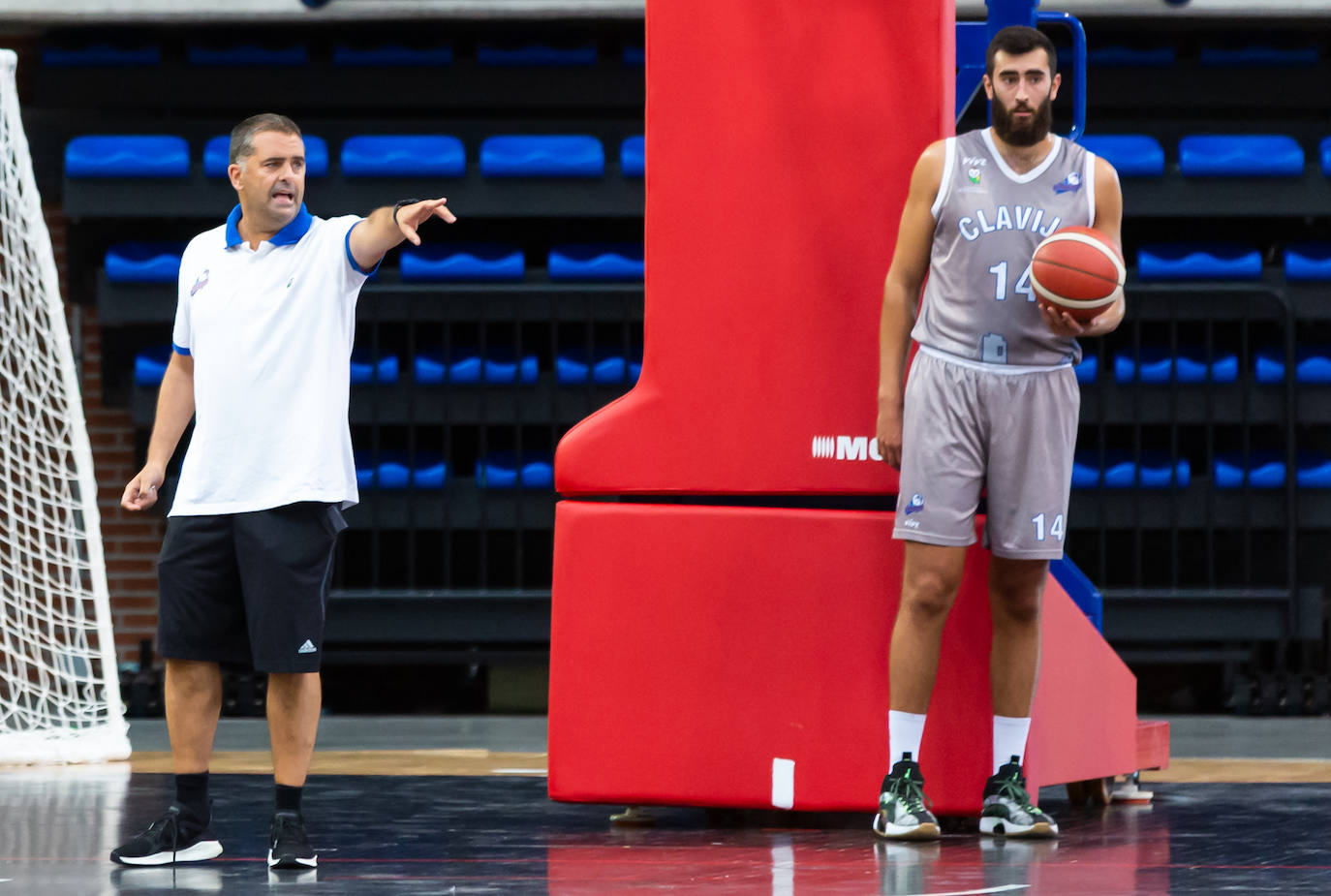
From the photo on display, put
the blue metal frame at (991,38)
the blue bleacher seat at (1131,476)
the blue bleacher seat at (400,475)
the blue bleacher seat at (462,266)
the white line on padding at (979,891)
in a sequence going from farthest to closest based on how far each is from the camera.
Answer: the blue bleacher seat at (462,266) < the blue bleacher seat at (400,475) < the blue bleacher seat at (1131,476) < the blue metal frame at (991,38) < the white line on padding at (979,891)

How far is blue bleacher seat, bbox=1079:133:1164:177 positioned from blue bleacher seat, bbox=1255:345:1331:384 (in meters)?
0.83

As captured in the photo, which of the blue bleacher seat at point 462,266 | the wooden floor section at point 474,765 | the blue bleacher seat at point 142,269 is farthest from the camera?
the blue bleacher seat at point 462,266

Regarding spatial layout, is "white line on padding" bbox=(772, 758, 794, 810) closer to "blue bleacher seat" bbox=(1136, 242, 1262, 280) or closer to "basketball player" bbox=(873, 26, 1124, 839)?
"basketball player" bbox=(873, 26, 1124, 839)

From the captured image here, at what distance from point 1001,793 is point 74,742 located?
279 centimetres

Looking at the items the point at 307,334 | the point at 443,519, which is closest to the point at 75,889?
the point at 307,334

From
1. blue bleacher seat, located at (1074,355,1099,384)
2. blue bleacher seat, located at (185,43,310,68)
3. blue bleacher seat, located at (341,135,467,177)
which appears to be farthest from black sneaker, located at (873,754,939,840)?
blue bleacher seat, located at (185,43,310,68)

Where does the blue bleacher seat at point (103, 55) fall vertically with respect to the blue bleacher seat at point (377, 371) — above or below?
above

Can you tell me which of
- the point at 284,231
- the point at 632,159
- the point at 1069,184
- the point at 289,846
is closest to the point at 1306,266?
the point at 632,159

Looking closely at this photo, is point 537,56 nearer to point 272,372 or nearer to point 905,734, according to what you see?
point 272,372

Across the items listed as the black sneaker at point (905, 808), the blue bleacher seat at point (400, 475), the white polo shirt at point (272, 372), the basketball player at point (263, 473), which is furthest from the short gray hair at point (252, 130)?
the blue bleacher seat at point (400, 475)

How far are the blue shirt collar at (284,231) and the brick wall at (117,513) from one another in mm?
4291

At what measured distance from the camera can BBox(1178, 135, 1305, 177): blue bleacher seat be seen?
6.77 m

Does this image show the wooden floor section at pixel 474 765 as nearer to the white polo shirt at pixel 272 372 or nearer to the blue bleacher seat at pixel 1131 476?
the white polo shirt at pixel 272 372

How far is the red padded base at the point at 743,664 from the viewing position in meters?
3.48
